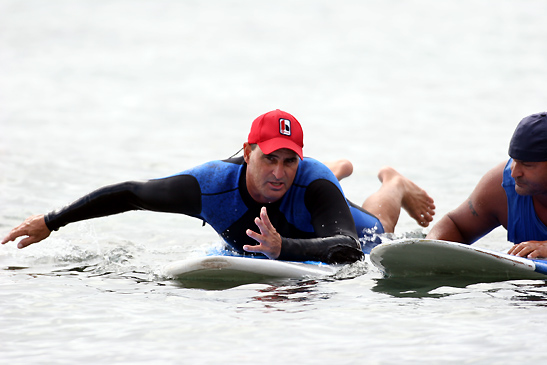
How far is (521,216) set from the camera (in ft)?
19.7

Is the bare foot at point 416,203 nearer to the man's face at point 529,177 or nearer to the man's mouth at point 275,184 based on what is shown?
the man's face at point 529,177

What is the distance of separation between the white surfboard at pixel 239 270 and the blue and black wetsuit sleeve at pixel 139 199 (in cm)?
51

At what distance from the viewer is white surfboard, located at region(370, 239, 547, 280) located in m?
5.27

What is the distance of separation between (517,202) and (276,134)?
1.90m

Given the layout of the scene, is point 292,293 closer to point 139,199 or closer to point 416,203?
point 139,199

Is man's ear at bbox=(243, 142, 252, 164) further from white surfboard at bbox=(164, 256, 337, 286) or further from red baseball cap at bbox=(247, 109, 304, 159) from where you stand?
white surfboard at bbox=(164, 256, 337, 286)

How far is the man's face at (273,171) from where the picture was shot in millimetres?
5672

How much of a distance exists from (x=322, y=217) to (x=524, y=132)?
1.53 metres

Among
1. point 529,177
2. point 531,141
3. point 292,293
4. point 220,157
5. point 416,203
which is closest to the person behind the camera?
point 292,293

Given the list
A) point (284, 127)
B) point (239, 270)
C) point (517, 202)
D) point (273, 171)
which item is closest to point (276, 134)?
point (284, 127)

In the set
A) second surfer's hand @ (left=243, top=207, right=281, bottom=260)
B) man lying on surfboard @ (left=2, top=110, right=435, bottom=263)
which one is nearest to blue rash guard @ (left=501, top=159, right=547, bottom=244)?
man lying on surfboard @ (left=2, top=110, right=435, bottom=263)

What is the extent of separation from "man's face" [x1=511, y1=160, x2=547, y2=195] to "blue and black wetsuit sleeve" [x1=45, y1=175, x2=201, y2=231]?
2299mm

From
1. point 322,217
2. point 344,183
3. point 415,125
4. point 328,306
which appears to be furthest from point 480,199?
point 415,125

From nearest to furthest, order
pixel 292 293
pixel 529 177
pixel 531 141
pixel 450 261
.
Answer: pixel 292 293, pixel 450 261, pixel 531 141, pixel 529 177
